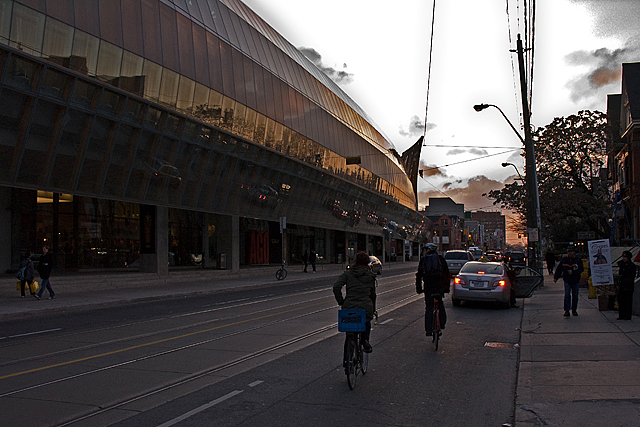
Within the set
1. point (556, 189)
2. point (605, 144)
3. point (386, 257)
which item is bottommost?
point (386, 257)

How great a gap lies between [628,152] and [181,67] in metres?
31.5

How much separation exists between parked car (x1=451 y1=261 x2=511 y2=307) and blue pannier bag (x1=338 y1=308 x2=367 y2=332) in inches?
400

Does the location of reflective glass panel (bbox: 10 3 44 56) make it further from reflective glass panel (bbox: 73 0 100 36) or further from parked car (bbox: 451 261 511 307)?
parked car (bbox: 451 261 511 307)

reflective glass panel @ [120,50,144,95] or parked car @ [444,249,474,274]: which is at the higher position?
reflective glass panel @ [120,50,144,95]

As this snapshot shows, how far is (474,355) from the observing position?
30.6ft

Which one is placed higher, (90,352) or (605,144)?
(605,144)

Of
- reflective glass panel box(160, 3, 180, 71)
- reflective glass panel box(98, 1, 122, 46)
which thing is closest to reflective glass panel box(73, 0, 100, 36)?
reflective glass panel box(98, 1, 122, 46)

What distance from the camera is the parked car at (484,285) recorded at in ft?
53.6

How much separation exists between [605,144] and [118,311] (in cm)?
3373

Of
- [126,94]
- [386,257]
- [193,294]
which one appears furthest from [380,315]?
[386,257]

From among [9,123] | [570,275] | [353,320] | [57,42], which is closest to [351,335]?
[353,320]

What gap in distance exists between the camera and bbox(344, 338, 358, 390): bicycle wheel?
680 centimetres

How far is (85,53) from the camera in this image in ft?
74.2

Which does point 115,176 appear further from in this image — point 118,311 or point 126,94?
point 118,311
